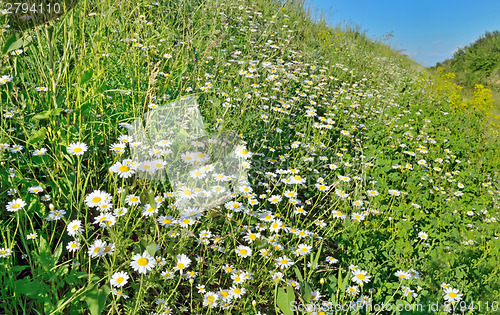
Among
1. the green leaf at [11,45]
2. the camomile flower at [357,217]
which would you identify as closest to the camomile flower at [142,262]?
the green leaf at [11,45]

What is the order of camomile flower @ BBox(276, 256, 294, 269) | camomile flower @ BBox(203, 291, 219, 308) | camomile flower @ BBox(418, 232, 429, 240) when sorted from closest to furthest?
1. camomile flower @ BBox(203, 291, 219, 308)
2. camomile flower @ BBox(276, 256, 294, 269)
3. camomile flower @ BBox(418, 232, 429, 240)

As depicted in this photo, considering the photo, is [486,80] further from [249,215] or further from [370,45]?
[249,215]

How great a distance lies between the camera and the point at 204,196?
6.47 feet

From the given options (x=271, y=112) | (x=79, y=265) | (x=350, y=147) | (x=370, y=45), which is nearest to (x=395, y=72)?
(x=370, y=45)

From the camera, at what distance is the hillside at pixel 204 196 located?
1589 mm

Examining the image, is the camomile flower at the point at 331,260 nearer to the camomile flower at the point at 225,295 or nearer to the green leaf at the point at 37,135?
the camomile flower at the point at 225,295

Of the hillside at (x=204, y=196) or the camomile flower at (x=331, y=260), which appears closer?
the hillside at (x=204, y=196)

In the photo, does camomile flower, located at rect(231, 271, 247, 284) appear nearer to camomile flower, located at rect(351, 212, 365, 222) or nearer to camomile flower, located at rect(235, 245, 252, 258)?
camomile flower, located at rect(235, 245, 252, 258)

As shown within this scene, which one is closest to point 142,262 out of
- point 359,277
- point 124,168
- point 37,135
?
point 124,168

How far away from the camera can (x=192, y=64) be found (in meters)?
3.58

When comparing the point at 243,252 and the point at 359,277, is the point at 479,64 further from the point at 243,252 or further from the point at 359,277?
the point at 243,252

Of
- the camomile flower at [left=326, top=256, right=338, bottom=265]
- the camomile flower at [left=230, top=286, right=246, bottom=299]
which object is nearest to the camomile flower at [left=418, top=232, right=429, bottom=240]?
the camomile flower at [left=326, top=256, right=338, bottom=265]

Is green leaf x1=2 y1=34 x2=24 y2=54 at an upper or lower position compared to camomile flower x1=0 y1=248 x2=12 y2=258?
upper

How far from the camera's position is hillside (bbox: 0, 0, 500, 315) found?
62.6 inches
